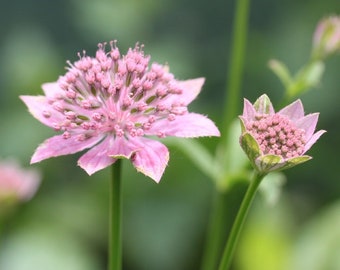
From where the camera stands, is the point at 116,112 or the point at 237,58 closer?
the point at 116,112

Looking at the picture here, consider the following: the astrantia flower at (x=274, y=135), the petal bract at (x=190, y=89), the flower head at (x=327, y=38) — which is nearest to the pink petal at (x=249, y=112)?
the astrantia flower at (x=274, y=135)

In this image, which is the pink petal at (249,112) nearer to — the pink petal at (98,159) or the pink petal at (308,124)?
the pink petal at (308,124)

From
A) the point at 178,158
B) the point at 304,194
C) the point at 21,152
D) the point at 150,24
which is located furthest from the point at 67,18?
the point at 304,194

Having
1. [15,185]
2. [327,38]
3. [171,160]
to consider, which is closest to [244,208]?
[327,38]

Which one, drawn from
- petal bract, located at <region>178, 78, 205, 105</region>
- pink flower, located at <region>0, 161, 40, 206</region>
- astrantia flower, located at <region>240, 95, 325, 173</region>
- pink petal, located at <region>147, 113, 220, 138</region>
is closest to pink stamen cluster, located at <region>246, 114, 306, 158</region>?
astrantia flower, located at <region>240, 95, 325, 173</region>

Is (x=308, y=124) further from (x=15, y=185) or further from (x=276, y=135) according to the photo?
(x=15, y=185)

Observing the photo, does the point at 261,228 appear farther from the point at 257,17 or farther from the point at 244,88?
the point at 257,17

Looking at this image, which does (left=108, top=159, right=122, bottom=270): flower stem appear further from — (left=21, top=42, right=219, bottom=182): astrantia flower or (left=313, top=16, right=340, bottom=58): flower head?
(left=313, top=16, right=340, bottom=58): flower head
